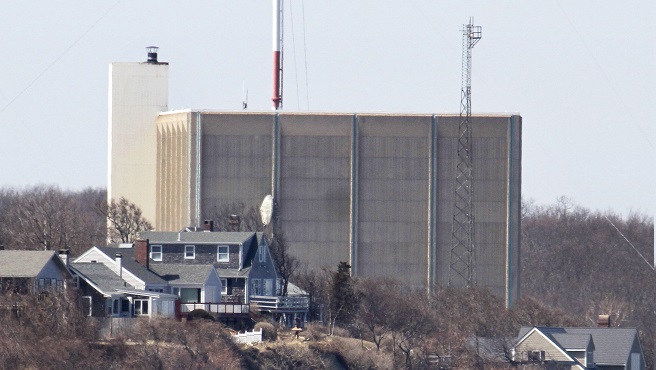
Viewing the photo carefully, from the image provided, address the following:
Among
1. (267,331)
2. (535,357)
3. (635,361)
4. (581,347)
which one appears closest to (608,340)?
(635,361)

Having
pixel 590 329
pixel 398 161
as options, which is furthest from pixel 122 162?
pixel 590 329

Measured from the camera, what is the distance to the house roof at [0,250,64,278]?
73.5m

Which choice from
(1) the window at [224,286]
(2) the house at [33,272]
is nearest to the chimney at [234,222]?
(1) the window at [224,286]

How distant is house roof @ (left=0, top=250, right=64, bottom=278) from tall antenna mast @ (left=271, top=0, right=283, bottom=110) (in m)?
31.7

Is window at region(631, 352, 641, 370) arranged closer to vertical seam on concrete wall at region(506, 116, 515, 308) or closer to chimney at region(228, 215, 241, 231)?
vertical seam on concrete wall at region(506, 116, 515, 308)

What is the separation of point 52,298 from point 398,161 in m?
37.5

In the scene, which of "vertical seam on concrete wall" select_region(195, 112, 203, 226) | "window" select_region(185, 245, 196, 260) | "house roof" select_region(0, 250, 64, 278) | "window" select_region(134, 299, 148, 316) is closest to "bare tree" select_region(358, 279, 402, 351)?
"window" select_region(185, 245, 196, 260)

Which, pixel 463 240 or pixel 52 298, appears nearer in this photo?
pixel 52 298

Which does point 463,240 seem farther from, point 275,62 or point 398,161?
point 275,62

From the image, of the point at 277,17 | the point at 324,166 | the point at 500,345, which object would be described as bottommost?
the point at 500,345

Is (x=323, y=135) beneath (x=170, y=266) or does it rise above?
above

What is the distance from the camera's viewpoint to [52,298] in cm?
7156

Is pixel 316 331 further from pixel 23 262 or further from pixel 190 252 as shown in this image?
pixel 23 262

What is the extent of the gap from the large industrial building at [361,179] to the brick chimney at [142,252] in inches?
846
